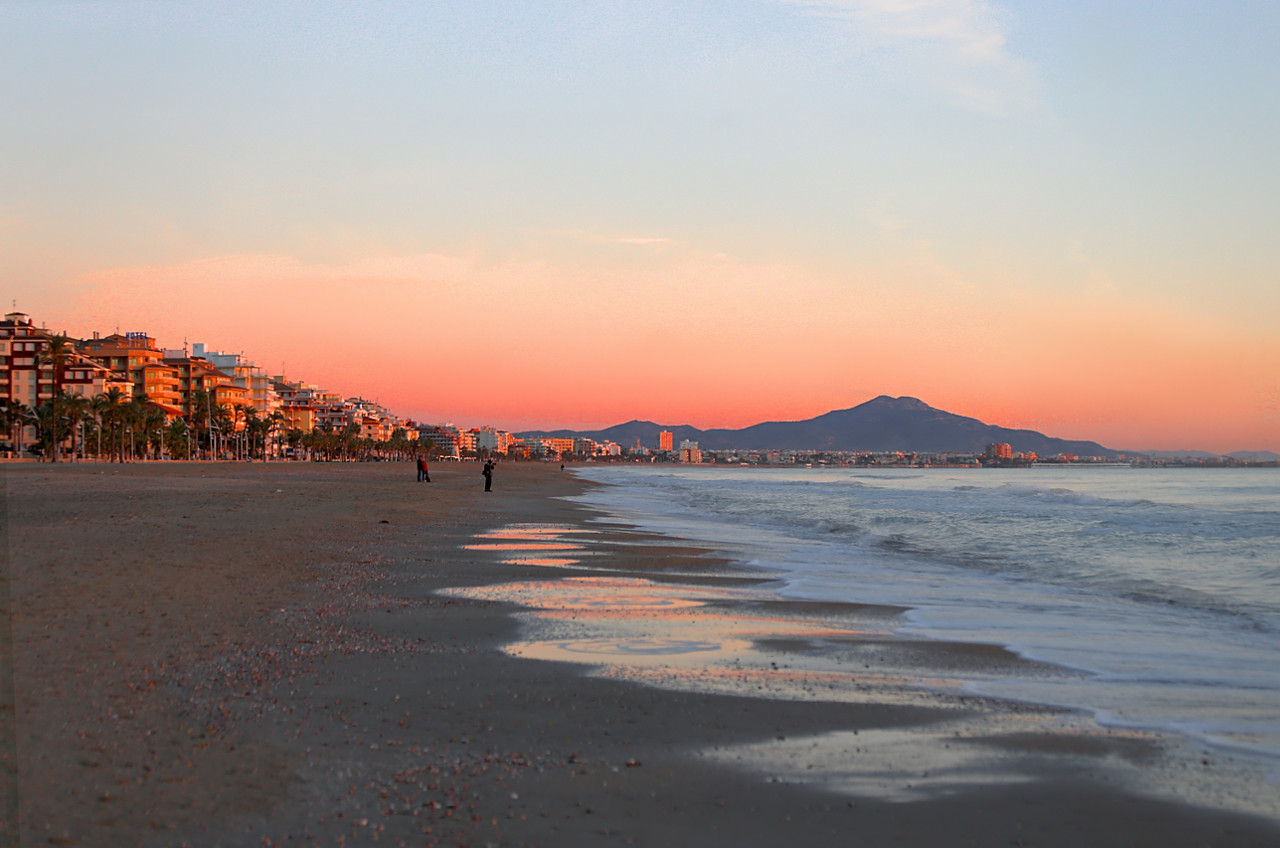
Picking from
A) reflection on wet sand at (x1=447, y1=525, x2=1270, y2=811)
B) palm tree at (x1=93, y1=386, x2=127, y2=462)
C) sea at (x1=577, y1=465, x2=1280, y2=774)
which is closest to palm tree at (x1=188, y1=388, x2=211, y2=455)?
palm tree at (x1=93, y1=386, x2=127, y2=462)

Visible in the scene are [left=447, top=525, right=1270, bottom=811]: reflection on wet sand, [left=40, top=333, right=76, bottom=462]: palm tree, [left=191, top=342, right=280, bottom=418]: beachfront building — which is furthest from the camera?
[left=191, top=342, right=280, bottom=418]: beachfront building

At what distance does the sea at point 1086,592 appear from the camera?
6500 mm

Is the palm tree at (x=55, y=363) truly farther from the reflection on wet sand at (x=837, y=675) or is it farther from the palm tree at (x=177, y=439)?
the reflection on wet sand at (x=837, y=675)

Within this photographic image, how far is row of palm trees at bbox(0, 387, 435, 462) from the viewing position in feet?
285

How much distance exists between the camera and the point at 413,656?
7031 millimetres

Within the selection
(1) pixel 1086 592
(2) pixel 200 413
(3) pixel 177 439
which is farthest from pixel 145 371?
(1) pixel 1086 592

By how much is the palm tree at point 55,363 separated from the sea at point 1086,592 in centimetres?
7476

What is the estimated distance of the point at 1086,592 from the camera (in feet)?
40.5

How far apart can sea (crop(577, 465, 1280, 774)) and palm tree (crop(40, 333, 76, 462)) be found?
74.8 meters

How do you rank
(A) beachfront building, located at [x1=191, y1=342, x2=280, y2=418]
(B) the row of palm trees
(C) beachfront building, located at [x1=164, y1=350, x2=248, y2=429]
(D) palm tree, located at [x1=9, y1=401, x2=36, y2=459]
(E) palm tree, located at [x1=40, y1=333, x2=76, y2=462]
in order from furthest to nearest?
(A) beachfront building, located at [x1=191, y1=342, x2=280, y2=418] < (C) beachfront building, located at [x1=164, y1=350, x2=248, y2=429] < (B) the row of palm trees < (D) palm tree, located at [x1=9, y1=401, x2=36, y2=459] < (E) palm tree, located at [x1=40, y1=333, x2=76, y2=462]

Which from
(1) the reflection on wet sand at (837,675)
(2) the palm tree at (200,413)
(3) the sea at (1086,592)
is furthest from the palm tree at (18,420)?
(1) the reflection on wet sand at (837,675)

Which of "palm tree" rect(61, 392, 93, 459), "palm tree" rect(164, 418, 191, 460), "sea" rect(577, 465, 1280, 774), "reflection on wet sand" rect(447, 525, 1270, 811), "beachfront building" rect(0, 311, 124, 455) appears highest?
"beachfront building" rect(0, 311, 124, 455)

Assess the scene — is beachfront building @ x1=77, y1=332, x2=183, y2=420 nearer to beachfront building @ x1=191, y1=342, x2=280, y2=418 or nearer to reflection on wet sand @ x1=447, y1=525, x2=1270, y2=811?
beachfront building @ x1=191, y1=342, x2=280, y2=418

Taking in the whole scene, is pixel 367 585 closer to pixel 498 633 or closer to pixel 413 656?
pixel 498 633
